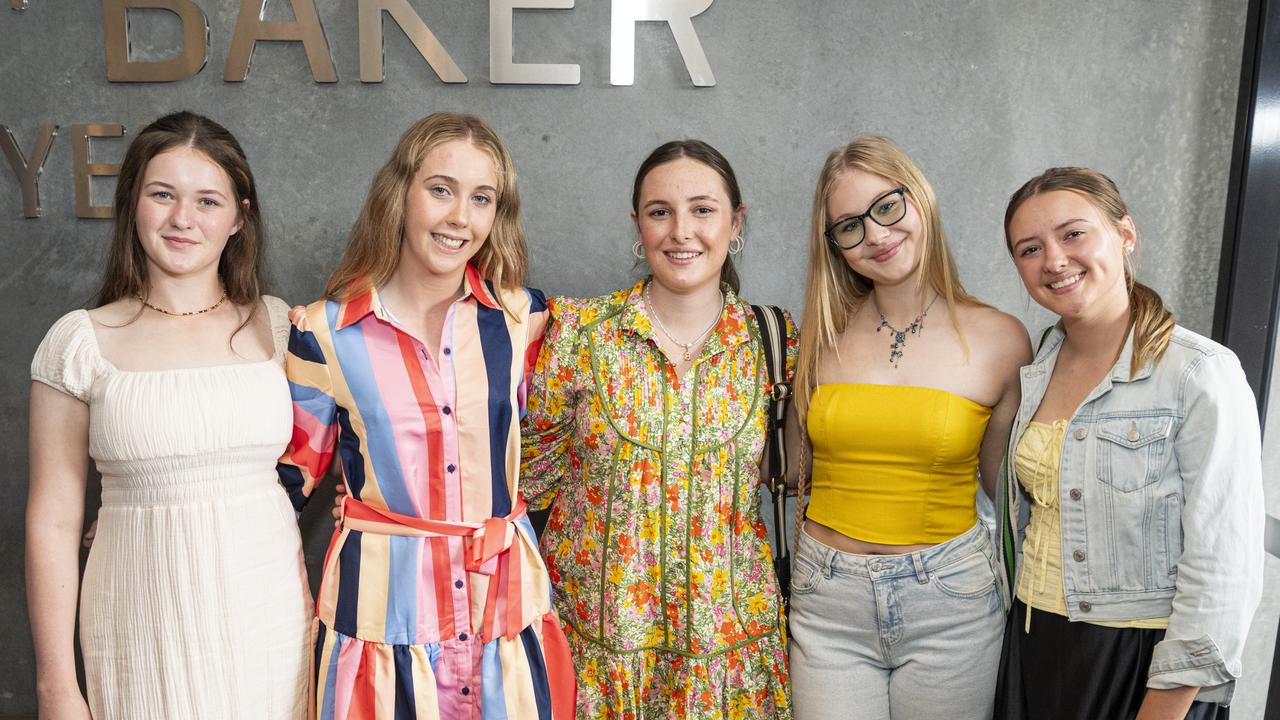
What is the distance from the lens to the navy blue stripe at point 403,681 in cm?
191

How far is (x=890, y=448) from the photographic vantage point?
1.98 metres

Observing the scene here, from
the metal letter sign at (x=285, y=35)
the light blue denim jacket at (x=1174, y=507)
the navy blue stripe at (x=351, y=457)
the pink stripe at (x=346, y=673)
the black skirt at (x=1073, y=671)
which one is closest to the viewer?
the light blue denim jacket at (x=1174, y=507)

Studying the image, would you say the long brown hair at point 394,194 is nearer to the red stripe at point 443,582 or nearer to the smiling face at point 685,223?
the smiling face at point 685,223

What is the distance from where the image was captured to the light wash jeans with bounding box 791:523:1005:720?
1.90m

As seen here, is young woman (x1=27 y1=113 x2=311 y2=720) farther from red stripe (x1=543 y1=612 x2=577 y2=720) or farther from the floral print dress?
the floral print dress

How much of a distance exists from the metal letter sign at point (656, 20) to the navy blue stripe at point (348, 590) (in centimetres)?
172

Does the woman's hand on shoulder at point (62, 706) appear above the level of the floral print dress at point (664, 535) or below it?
below

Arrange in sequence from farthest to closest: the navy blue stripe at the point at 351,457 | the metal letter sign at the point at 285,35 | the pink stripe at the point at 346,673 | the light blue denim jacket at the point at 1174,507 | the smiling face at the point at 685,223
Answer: the metal letter sign at the point at 285,35 < the smiling face at the point at 685,223 < the navy blue stripe at the point at 351,457 < the pink stripe at the point at 346,673 < the light blue denim jacket at the point at 1174,507

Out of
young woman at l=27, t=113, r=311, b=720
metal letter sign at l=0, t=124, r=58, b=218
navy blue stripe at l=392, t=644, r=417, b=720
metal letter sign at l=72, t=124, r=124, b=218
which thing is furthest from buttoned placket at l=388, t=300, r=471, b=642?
metal letter sign at l=0, t=124, r=58, b=218

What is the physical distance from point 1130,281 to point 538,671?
5.64 feet

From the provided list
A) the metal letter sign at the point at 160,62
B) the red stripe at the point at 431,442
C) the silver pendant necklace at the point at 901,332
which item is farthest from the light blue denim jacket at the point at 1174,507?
the metal letter sign at the point at 160,62

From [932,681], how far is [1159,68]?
7.28ft

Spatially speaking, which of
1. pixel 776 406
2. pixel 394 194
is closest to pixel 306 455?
pixel 394 194

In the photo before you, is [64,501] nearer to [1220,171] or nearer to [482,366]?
[482,366]
